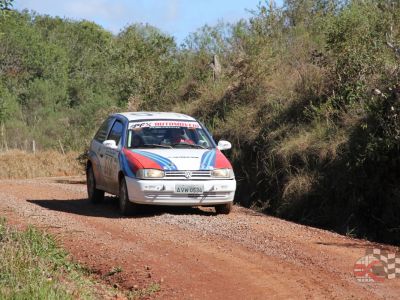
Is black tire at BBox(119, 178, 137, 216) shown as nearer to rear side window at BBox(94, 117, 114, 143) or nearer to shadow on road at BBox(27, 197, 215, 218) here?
shadow on road at BBox(27, 197, 215, 218)

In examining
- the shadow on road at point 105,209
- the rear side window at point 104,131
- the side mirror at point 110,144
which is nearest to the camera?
the shadow on road at point 105,209

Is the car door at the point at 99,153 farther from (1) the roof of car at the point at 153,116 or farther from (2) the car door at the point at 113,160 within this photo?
(1) the roof of car at the point at 153,116

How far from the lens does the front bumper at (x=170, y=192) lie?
12.7m

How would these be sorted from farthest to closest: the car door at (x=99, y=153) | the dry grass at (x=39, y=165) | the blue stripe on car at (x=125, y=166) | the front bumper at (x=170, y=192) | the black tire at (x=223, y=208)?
the dry grass at (x=39, y=165) < the car door at (x=99, y=153) < the black tire at (x=223, y=208) < the blue stripe on car at (x=125, y=166) < the front bumper at (x=170, y=192)

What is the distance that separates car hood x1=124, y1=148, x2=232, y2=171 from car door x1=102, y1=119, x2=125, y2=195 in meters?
0.39

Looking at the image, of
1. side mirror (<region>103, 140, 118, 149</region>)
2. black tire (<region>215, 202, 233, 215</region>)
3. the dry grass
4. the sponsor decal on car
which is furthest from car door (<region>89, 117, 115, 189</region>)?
the dry grass

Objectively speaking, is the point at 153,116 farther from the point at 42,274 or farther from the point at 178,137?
the point at 42,274

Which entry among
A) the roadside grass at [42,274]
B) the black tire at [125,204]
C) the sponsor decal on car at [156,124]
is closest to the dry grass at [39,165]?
the sponsor decal on car at [156,124]

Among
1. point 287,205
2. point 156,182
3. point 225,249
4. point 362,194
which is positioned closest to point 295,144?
point 287,205

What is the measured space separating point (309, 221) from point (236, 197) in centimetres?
341

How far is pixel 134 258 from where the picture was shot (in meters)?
9.56

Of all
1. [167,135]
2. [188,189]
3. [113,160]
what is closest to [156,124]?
[167,135]

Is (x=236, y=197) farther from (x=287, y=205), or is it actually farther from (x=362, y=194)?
(x=362, y=194)

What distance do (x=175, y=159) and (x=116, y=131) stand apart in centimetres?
204
